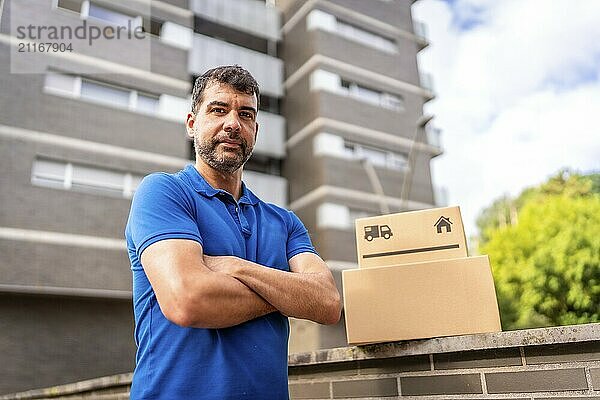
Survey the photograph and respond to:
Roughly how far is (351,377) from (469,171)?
30.1 m

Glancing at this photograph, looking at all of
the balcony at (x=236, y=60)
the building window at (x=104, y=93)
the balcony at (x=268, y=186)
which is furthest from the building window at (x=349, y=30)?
the building window at (x=104, y=93)

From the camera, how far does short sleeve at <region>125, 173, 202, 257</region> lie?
149 cm

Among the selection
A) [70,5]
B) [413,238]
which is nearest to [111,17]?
[70,5]

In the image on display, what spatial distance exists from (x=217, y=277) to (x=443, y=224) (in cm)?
105

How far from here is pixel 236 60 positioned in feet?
49.9

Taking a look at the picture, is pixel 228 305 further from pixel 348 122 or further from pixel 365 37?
pixel 365 37

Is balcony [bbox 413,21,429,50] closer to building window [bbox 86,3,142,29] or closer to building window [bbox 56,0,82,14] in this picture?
building window [bbox 86,3,142,29]

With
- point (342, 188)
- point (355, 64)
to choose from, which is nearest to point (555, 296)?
point (342, 188)

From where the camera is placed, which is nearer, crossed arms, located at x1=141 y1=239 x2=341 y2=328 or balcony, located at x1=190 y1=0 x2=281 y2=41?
crossed arms, located at x1=141 y1=239 x2=341 y2=328

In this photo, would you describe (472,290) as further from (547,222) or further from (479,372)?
(547,222)

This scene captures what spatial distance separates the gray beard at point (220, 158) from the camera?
1.84m

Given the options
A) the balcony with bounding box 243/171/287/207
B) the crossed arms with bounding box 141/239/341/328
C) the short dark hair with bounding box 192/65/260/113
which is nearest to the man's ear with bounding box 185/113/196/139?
the short dark hair with bounding box 192/65/260/113

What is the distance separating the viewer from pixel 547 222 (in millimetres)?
20203

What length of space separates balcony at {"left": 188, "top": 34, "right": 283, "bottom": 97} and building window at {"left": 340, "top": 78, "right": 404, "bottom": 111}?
2214 millimetres
